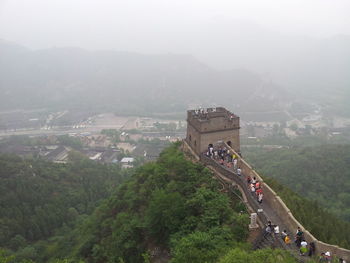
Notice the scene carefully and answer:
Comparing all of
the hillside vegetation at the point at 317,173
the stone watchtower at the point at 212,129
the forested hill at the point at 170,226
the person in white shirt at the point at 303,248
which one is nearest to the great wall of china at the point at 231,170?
the stone watchtower at the point at 212,129

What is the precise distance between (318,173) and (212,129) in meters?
49.7

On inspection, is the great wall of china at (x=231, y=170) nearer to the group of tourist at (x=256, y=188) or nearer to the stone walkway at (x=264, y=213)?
the stone walkway at (x=264, y=213)

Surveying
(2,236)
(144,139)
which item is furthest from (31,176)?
(144,139)

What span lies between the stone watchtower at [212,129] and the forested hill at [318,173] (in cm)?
3296

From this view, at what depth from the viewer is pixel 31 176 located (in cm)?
6975

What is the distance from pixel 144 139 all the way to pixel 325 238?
12216 cm

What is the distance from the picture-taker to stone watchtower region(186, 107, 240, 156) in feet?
111

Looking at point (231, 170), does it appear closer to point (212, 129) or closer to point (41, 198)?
point (212, 129)

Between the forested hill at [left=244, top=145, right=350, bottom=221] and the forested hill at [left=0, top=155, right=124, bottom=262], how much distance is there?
35.6m

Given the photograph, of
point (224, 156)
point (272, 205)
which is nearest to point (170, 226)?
point (272, 205)

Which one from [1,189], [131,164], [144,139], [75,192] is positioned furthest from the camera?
[144,139]

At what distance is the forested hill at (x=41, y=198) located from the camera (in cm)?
5416

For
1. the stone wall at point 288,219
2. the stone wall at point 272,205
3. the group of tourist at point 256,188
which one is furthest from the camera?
the group of tourist at point 256,188

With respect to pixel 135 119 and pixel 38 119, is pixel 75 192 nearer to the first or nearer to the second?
pixel 135 119
